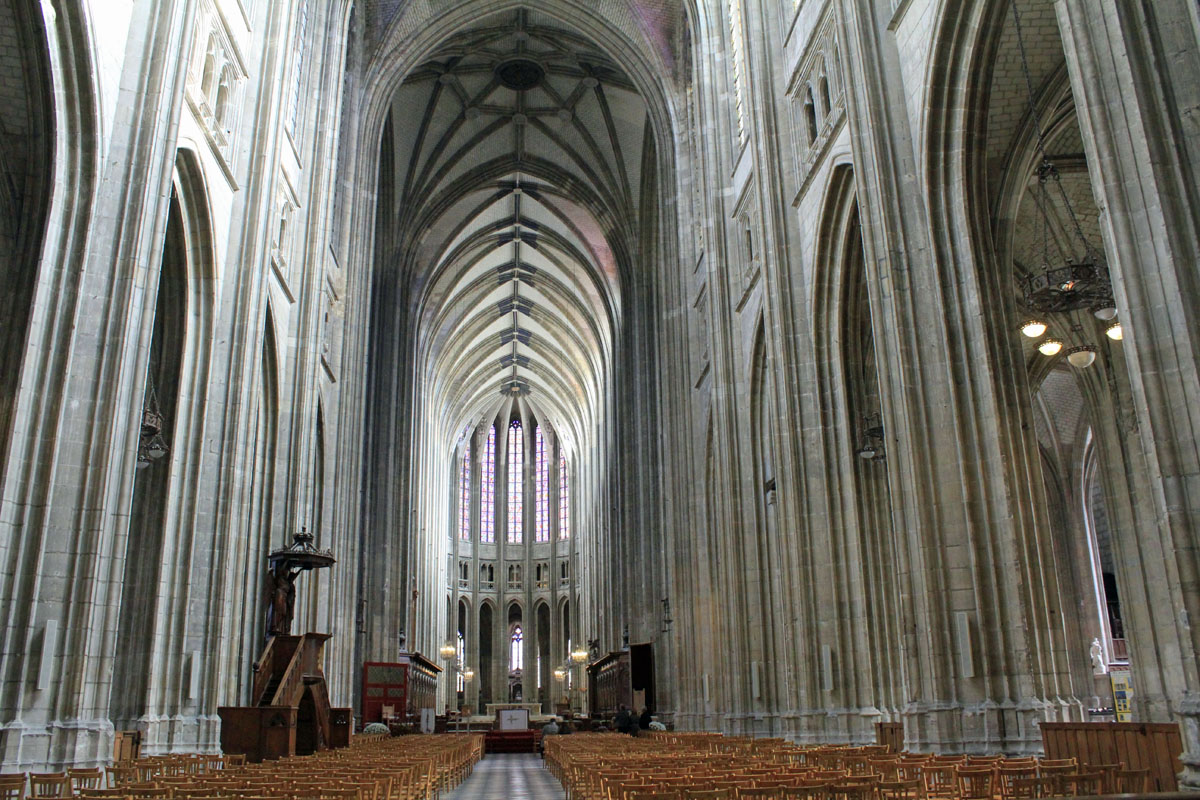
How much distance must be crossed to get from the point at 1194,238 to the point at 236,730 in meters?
12.0

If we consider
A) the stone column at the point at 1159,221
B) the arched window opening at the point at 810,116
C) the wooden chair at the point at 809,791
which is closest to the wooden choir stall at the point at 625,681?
the arched window opening at the point at 810,116

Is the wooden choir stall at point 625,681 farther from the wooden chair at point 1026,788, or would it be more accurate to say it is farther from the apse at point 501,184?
the wooden chair at point 1026,788

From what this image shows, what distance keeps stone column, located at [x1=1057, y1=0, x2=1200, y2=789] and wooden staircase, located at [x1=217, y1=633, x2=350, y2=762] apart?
10601mm

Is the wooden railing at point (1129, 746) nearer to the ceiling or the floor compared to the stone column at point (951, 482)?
nearer to the floor

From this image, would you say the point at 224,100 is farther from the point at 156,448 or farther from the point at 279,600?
the point at 279,600

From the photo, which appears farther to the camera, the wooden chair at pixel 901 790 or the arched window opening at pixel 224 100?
the arched window opening at pixel 224 100

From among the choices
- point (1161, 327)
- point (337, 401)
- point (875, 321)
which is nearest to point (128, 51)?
point (875, 321)

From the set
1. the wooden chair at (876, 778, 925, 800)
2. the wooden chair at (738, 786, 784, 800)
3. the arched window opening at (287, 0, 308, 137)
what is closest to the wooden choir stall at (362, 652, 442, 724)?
the arched window opening at (287, 0, 308, 137)

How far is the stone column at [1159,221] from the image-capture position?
6.05 metres

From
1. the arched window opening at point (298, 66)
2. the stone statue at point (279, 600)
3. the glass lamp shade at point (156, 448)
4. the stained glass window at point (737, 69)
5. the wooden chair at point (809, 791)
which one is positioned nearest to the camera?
the wooden chair at point (809, 791)

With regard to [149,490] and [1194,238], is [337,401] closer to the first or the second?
[149,490]

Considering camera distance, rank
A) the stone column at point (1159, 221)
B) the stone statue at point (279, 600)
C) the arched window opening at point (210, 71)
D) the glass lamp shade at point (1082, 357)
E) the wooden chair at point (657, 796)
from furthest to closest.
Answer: the stone statue at point (279, 600) < the arched window opening at point (210, 71) < the glass lamp shade at point (1082, 357) < the stone column at point (1159, 221) < the wooden chair at point (657, 796)

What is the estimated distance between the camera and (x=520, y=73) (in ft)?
110

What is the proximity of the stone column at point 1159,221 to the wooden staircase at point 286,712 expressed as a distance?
10601 millimetres
